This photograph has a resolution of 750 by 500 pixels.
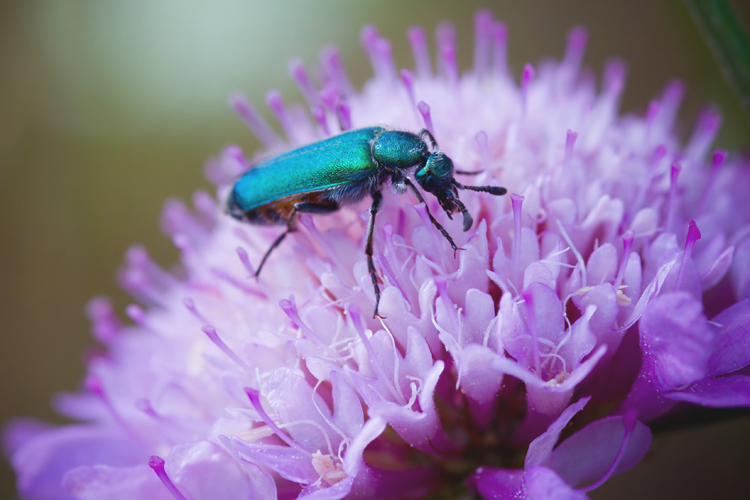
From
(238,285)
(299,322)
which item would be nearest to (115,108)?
(238,285)

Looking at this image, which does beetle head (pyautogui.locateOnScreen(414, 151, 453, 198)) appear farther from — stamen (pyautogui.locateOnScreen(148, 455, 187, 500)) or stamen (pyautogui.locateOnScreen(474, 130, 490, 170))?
stamen (pyautogui.locateOnScreen(148, 455, 187, 500))

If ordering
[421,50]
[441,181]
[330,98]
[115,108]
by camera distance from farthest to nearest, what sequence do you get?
[115,108], [421,50], [330,98], [441,181]

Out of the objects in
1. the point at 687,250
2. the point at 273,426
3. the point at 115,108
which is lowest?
the point at 687,250

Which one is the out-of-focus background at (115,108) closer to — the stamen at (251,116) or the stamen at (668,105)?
the stamen at (668,105)

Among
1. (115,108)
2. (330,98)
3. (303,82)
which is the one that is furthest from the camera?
(115,108)

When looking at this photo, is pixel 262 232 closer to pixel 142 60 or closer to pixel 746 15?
pixel 746 15

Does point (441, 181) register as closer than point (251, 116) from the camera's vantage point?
Yes

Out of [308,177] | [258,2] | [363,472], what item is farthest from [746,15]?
[258,2]

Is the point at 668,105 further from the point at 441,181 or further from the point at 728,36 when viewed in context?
the point at 441,181
